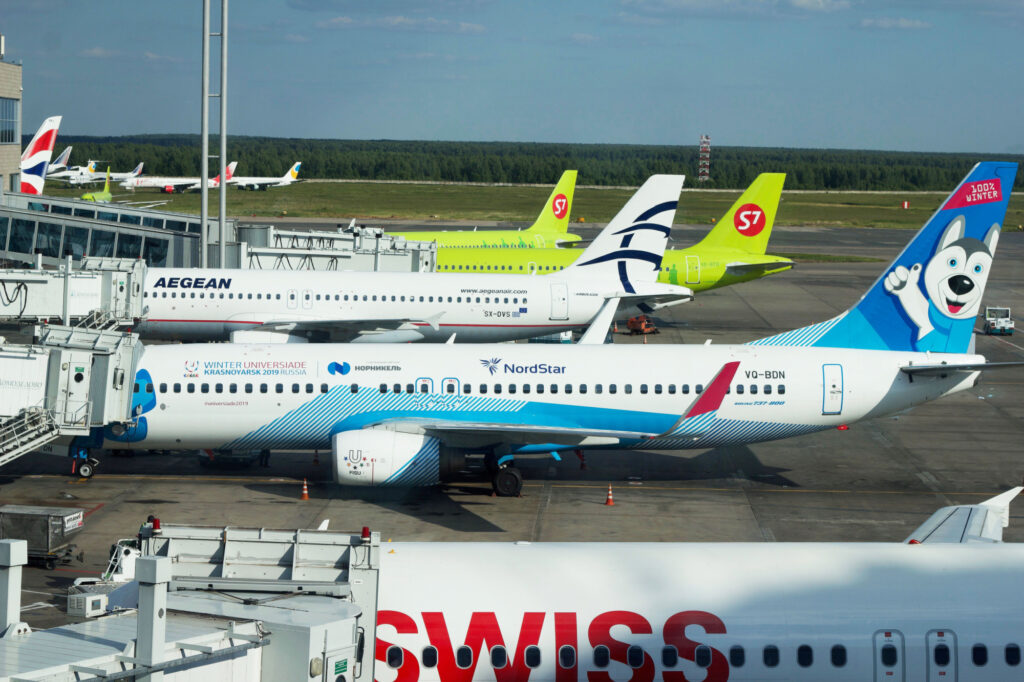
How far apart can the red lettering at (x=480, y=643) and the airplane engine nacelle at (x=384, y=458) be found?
1437 centimetres

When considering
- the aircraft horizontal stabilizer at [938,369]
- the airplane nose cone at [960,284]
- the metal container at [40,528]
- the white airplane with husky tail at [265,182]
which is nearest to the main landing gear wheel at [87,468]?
the metal container at [40,528]

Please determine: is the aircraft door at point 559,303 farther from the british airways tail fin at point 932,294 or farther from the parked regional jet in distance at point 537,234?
the parked regional jet in distance at point 537,234

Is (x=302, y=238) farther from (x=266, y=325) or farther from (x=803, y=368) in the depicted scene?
(x=803, y=368)

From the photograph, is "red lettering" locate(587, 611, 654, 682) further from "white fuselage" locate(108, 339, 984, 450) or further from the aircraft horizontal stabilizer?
the aircraft horizontal stabilizer

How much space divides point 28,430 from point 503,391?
37.7 feet

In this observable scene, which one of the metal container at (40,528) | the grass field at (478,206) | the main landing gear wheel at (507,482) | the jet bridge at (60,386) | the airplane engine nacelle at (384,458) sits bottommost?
the metal container at (40,528)

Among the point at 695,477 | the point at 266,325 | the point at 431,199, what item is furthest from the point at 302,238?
the point at 431,199

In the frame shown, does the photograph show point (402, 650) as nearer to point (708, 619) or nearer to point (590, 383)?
point (708, 619)

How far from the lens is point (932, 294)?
31.1 meters

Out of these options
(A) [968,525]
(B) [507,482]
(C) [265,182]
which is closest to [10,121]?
(B) [507,482]

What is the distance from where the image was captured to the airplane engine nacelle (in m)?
28.2

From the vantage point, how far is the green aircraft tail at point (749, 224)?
5988 cm

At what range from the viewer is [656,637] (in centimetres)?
1390

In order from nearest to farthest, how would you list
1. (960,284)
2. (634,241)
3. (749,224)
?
1. (960,284)
2. (634,241)
3. (749,224)
